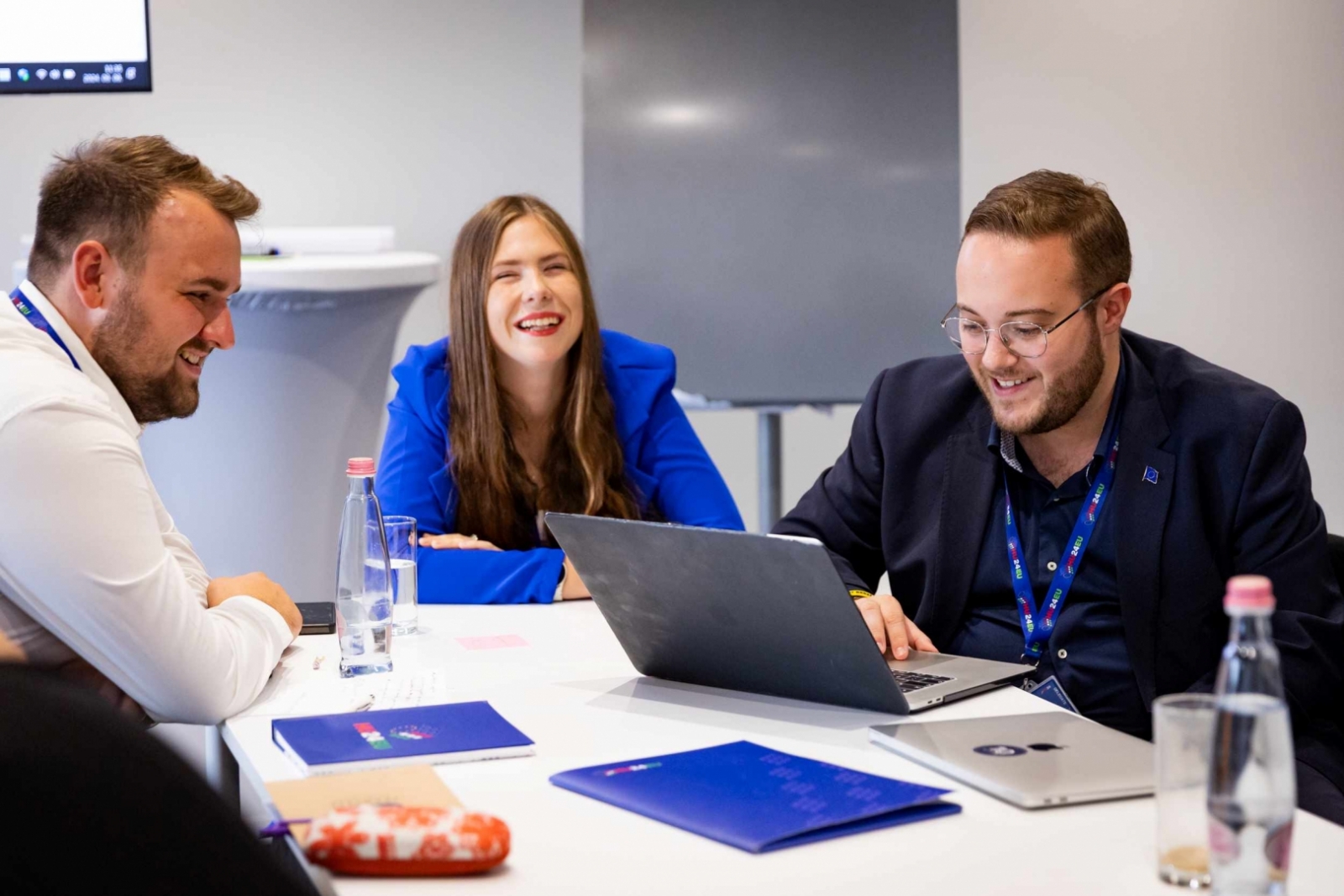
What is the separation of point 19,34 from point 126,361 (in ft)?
6.90

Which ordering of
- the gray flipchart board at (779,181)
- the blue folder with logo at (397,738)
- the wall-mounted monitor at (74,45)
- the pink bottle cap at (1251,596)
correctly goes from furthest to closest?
the gray flipchart board at (779,181) < the wall-mounted monitor at (74,45) < the blue folder with logo at (397,738) < the pink bottle cap at (1251,596)

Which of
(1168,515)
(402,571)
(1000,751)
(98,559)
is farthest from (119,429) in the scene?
(1168,515)

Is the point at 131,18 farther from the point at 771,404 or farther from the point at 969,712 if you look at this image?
the point at 969,712

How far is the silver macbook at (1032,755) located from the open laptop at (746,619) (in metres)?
0.10

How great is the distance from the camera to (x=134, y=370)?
1861 mm

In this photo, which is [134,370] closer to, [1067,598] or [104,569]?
[104,569]

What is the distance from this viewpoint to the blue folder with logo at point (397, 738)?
1280 mm

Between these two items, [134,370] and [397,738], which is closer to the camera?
[397,738]

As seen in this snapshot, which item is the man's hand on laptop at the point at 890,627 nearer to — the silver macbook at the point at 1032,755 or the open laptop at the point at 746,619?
the open laptop at the point at 746,619

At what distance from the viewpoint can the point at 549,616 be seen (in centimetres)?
206

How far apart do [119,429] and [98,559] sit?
16 cm

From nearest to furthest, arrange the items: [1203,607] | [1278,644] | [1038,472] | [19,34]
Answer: [1278,644]
[1203,607]
[1038,472]
[19,34]

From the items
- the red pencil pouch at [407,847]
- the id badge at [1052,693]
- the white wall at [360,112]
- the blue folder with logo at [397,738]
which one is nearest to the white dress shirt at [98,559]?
the blue folder with logo at [397,738]

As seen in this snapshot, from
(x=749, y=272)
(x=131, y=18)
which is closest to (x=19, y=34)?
(x=131, y=18)
